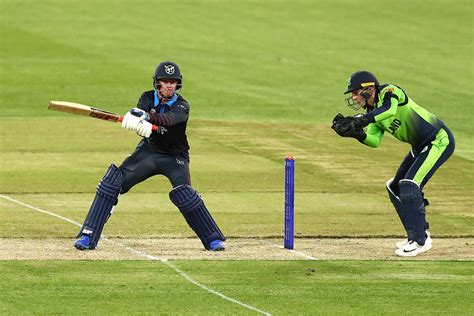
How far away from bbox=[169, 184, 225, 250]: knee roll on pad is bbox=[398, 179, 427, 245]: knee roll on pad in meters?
2.19

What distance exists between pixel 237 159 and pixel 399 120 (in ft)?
28.7

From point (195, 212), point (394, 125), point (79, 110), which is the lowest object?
point (195, 212)

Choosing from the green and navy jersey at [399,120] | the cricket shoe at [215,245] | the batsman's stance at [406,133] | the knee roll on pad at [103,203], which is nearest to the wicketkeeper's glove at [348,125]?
the batsman's stance at [406,133]

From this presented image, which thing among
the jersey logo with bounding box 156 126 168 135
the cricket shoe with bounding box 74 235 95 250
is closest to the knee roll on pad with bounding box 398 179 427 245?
the jersey logo with bounding box 156 126 168 135

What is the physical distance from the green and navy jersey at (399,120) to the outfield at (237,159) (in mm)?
1400

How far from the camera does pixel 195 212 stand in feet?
49.7

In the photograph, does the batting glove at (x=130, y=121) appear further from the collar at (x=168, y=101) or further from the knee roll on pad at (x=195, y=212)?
the knee roll on pad at (x=195, y=212)

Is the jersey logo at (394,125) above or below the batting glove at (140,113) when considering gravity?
below

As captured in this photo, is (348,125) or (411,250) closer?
(348,125)

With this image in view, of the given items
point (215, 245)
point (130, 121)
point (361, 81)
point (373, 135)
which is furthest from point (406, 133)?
point (130, 121)

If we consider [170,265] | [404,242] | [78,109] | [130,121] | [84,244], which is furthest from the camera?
[404,242]

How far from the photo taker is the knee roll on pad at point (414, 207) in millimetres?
15125

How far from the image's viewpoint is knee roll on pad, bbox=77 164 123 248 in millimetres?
14993

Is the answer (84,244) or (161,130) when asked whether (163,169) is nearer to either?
(161,130)
